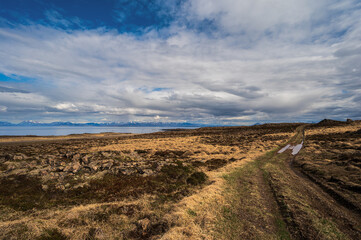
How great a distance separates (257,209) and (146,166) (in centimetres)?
981

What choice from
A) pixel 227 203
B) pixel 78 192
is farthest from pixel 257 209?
pixel 78 192

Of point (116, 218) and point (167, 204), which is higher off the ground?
point (116, 218)

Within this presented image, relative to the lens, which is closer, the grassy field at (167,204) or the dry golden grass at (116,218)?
the dry golden grass at (116,218)

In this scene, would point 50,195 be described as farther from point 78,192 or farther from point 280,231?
point 280,231

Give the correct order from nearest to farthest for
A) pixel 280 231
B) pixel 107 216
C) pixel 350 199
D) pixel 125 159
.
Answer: pixel 280 231, pixel 107 216, pixel 350 199, pixel 125 159

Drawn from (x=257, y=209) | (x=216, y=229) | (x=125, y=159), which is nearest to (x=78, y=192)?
(x=125, y=159)

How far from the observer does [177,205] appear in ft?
29.9

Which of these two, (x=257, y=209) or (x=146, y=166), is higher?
(x=146, y=166)

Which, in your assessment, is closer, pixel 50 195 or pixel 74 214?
pixel 74 214

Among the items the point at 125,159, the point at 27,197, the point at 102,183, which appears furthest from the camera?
the point at 125,159

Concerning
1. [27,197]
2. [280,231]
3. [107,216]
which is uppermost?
[27,197]

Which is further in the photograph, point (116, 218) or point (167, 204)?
point (167, 204)

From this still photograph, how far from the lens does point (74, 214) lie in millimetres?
7449

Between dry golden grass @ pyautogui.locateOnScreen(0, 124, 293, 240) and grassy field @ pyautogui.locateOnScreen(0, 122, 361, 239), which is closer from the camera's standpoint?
dry golden grass @ pyautogui.locateOnScreen(0, 124, 293, 240)
